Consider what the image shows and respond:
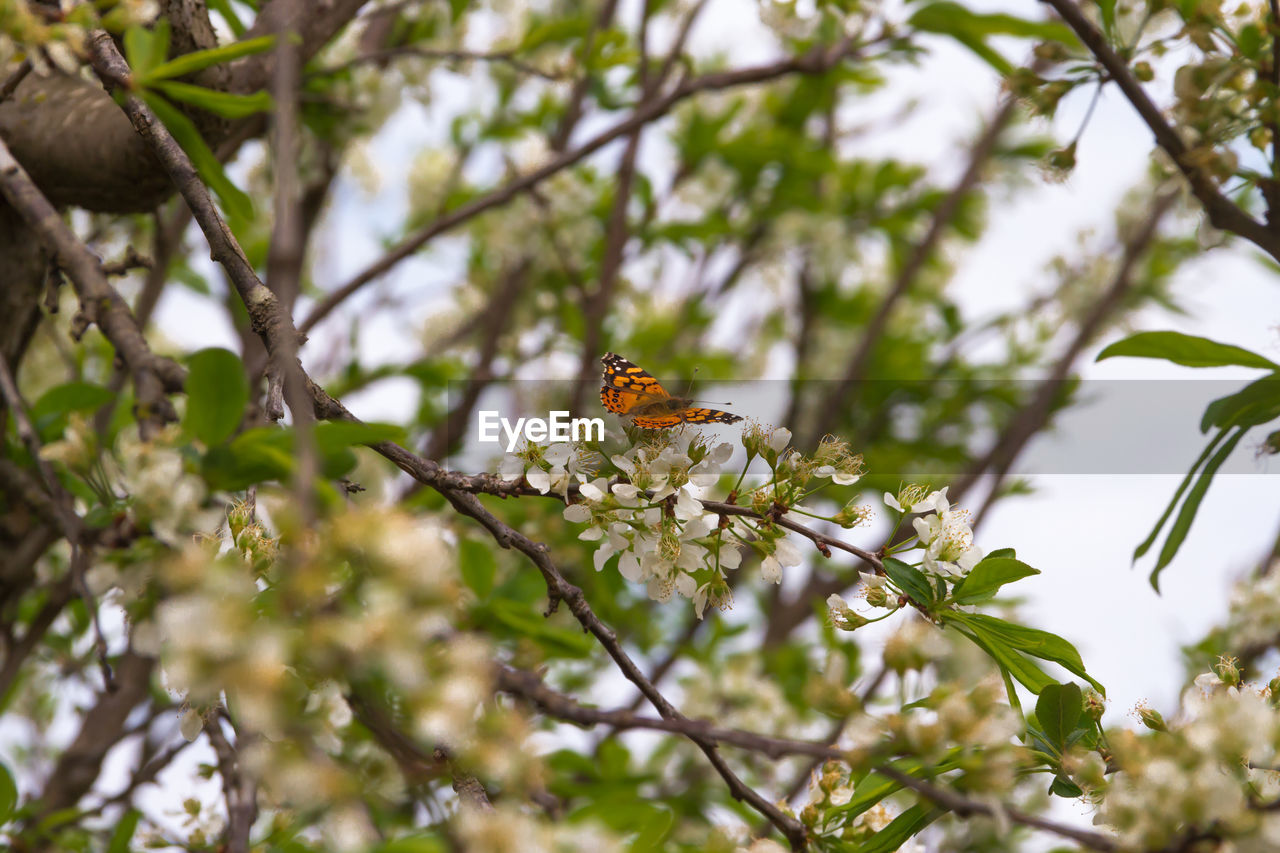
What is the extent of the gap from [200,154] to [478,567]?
94 cm

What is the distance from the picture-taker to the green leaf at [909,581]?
1.14 m

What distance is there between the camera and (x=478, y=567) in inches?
74.6

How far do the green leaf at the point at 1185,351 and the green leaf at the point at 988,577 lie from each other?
481 mm

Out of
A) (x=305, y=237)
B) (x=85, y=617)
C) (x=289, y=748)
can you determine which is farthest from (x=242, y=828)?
(x=305, y=237)

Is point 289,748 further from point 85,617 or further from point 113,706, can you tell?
point 85,617

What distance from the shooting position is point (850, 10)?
2193 millimetres

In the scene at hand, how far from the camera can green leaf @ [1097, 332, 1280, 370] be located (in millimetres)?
1360

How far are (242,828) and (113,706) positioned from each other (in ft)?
5.04

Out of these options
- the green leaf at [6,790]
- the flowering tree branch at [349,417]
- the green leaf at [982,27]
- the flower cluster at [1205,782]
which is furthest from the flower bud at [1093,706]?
the green leaf at [6,790]

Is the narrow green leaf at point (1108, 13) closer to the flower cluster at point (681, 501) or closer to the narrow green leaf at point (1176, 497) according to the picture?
the narrow green leaf at point (1176, 497)

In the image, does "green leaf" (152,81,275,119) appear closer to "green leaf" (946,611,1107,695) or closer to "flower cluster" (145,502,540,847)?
"flower cluster" (145,502,540,847)

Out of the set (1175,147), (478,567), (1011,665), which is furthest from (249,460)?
(1175,147)

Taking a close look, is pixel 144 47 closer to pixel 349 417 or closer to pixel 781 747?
pixel 349 417

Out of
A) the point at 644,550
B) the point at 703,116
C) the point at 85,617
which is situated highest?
the point at 703,116
